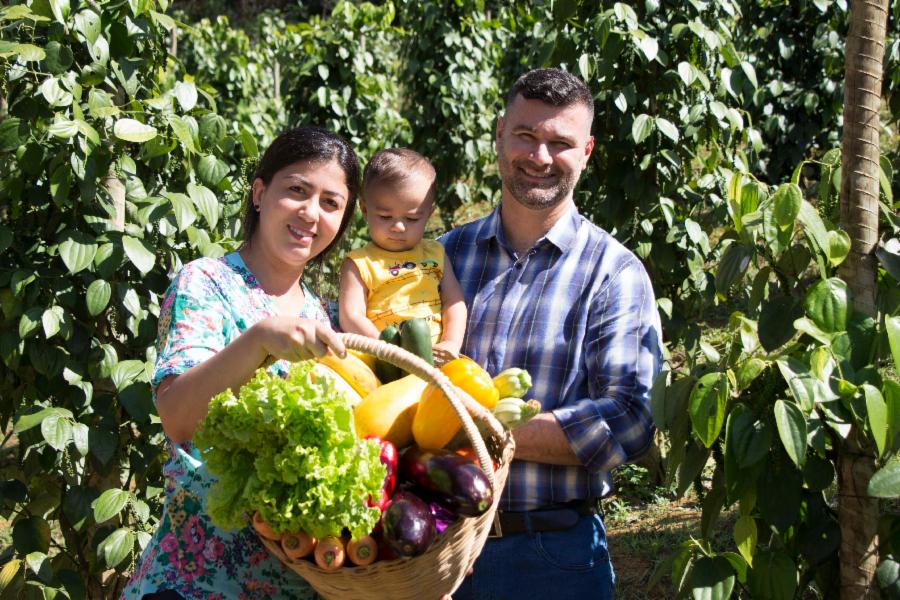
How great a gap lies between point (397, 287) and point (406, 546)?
960 mm

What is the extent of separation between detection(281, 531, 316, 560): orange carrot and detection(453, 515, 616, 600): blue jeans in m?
0.70

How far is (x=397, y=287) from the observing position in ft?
7.16

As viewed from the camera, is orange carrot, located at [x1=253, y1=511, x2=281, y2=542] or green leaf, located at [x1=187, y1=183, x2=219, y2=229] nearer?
orange carrot, located at [x1=253, y1=511, x2=281, y2=542]

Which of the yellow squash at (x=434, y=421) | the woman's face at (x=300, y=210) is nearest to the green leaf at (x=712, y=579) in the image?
→ the yellow squash at (x=434, y=421)

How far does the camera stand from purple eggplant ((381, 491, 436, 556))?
1.30 meters

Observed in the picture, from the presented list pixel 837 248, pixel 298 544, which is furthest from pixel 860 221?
pixel 298 544

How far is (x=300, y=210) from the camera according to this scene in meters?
1.79

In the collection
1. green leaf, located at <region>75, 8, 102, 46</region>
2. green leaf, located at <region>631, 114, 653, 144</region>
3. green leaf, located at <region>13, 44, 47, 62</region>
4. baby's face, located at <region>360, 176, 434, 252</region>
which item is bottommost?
baby's face, located at <region>360, 176, 434, 252</region>

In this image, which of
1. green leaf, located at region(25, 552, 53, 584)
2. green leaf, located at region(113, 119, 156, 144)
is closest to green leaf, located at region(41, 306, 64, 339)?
green leaf, located at region(113, 119, 156, 144)

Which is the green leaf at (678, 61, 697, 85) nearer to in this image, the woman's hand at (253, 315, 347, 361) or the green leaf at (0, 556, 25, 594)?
the woman's hand at (253, 315, 347, 361)

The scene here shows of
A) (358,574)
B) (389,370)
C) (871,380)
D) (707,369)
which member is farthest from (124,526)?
(871,380)

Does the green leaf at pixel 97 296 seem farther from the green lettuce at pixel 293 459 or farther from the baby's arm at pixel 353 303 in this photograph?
the green lettuce at pixel 293 459

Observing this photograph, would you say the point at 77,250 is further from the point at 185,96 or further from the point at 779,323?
the point at 779,323

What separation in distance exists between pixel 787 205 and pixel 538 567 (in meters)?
0.89
